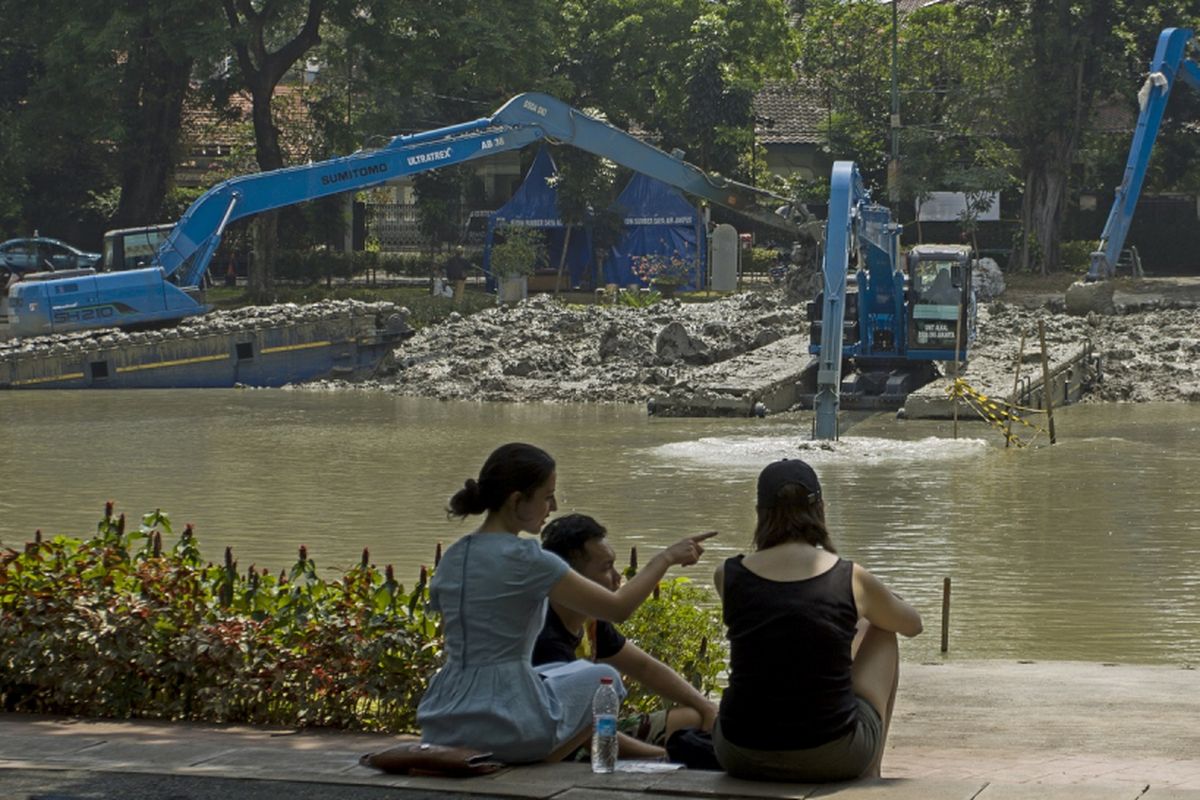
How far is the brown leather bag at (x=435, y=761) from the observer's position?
23.2 feet

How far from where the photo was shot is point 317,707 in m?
8.69

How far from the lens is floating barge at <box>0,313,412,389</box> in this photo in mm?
36906

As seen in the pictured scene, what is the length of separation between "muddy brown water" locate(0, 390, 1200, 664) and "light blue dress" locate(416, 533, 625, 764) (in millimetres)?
6051

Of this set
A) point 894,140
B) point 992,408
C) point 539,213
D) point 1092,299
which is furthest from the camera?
point 539,213

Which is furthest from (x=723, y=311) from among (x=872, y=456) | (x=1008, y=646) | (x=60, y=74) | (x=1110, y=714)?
(x=1110, y=714)

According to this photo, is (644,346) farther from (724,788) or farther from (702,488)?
(724,788)

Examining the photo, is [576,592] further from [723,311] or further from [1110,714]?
[723,311]

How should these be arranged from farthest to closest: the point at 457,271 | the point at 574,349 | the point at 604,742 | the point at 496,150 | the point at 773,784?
the point at 457,271, the point at 496,150, the point at 574,349, the point at 604,742, the point at 773,784

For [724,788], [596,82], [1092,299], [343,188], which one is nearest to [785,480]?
[724,788]

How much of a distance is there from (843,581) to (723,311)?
3564 cm

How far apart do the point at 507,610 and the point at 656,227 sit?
4797 cm

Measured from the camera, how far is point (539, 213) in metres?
55.6

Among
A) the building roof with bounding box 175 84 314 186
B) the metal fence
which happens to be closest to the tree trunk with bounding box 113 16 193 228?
the building roof with bounding box 175 84 314 186

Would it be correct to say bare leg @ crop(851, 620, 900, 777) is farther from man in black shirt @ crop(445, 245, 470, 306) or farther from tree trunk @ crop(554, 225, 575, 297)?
tree trunk @ crop(554, 225, 575, 297)
